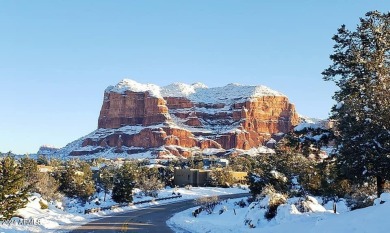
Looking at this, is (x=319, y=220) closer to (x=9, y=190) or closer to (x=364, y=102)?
(x=364, y=102)

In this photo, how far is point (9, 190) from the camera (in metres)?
27.7

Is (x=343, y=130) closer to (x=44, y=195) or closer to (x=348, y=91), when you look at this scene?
(x=348, y=91)

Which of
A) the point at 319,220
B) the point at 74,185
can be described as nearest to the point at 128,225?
the point at 319,220

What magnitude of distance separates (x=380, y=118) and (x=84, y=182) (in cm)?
5901

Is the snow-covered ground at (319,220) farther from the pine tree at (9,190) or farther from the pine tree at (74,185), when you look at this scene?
the pine tree at (74,185)

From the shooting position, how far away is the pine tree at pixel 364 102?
841 inches

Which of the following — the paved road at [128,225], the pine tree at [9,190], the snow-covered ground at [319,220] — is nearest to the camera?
the snow-covered ground at [319,220]

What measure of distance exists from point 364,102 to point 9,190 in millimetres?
22053

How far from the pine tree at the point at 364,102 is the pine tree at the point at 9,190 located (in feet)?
65.1

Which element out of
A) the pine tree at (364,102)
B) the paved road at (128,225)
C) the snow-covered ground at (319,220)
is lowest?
the paved road at (128,225)

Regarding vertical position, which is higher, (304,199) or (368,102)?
(368,102)

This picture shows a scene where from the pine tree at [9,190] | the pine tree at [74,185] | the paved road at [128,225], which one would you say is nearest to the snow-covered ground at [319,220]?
the paved road at [128,225]

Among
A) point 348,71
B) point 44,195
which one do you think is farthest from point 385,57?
point 44,195

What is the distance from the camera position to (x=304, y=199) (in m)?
26.6
